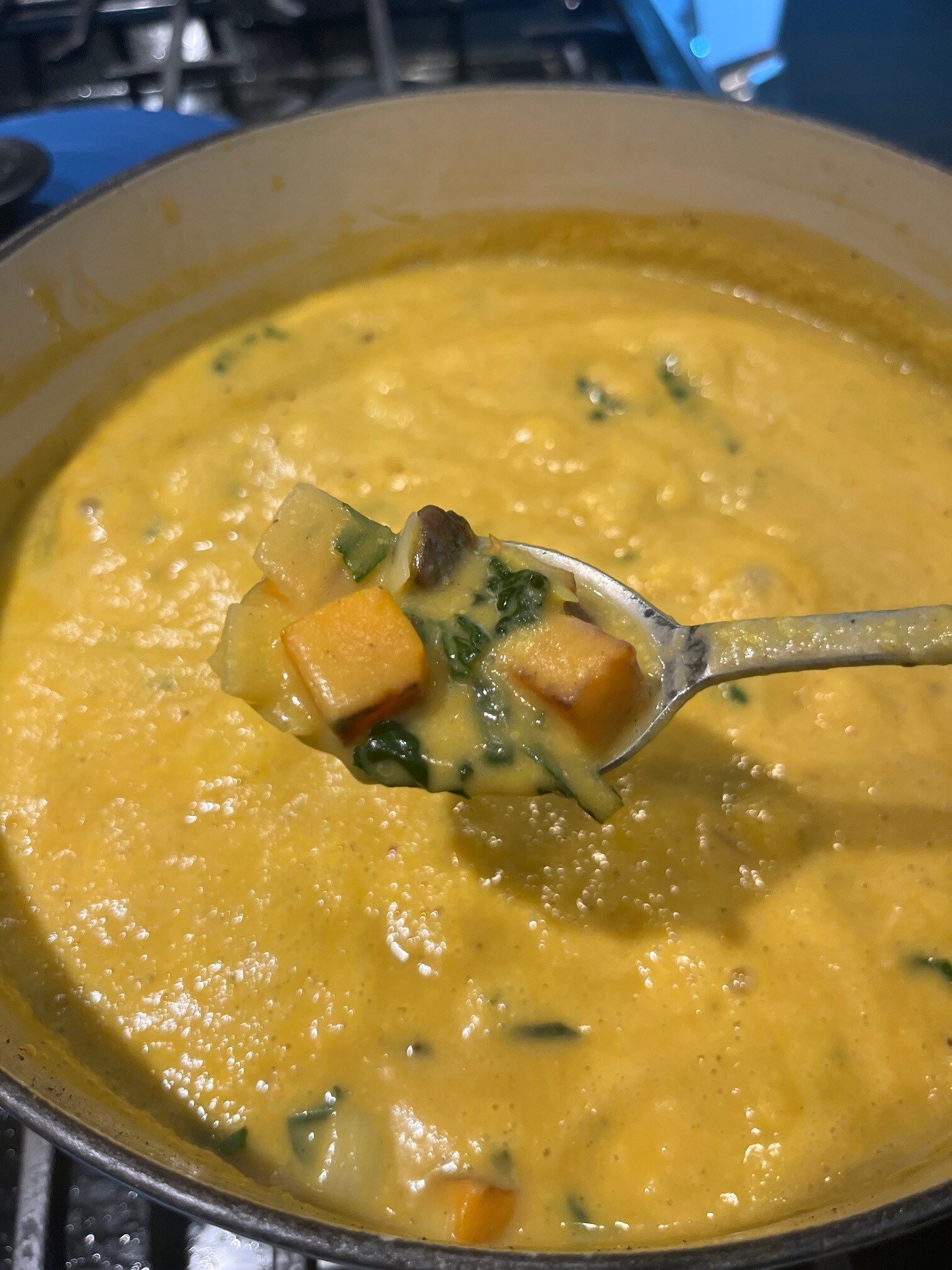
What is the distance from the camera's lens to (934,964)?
121cm

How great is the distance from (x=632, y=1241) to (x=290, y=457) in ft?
4.30

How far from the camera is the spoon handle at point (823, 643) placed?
989 millimetres

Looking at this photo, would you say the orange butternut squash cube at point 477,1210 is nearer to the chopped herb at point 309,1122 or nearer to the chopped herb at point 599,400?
the chopped herb at point 309,1122

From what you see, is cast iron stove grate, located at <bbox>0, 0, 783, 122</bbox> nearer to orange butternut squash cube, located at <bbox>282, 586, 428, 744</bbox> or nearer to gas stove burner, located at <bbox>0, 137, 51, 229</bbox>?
gas stove burner, located at <bbox>0, 137, 51, 229</bbox>

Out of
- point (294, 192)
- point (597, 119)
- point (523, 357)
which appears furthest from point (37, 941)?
point (597, 119)

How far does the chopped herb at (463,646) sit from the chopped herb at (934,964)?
0.71 metres

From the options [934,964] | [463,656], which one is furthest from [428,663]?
[934,964]

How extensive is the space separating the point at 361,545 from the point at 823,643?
22.0 inches

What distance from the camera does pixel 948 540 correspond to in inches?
63.0

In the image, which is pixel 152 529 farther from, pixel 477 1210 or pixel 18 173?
pixel 477 1210

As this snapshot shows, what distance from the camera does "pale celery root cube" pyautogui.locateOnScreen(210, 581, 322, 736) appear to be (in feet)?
3.53

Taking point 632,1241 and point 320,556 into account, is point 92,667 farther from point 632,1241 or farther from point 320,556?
point 632,1241

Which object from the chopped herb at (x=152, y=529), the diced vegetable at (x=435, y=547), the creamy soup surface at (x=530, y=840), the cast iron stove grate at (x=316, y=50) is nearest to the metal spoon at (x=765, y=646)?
the diced vegetable at (x=435, y=547)

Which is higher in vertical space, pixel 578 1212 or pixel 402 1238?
pixel 402 1238
